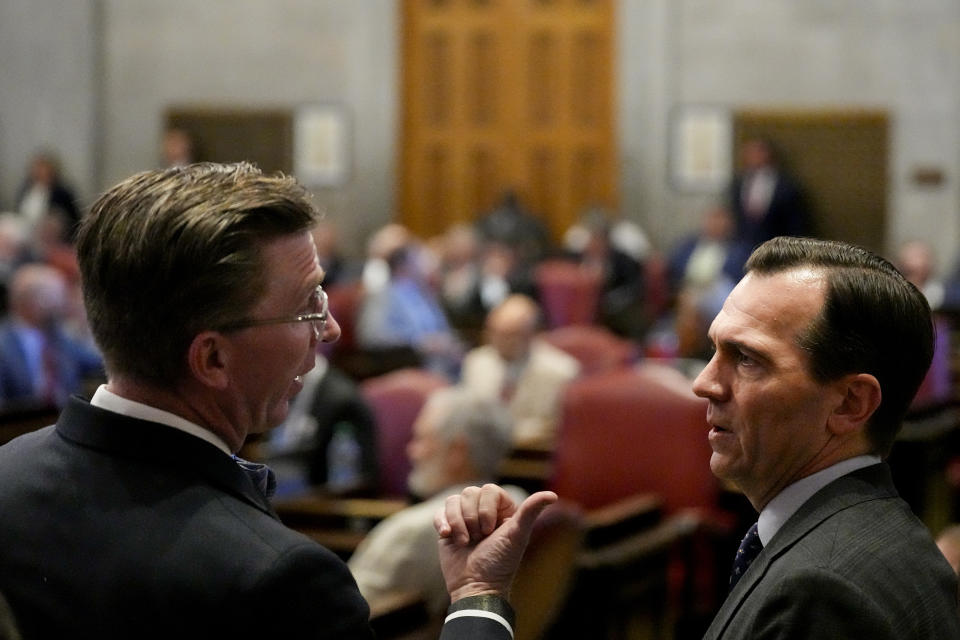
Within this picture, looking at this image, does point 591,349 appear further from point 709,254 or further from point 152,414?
point 152,414

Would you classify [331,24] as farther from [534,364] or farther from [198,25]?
[534,364]

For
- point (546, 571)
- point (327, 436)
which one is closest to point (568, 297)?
point (327, 436)

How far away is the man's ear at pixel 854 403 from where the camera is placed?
A: 66.5 inches

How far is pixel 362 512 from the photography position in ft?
14.9

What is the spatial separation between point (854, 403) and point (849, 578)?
10.2 inches

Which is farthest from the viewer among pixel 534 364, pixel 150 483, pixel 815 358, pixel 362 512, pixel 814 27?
pixel 814 27

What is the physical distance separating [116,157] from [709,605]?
10.3 meters

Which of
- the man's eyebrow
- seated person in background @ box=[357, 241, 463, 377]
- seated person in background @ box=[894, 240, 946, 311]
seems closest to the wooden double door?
seated person in background @ box=[357, 241, 463, 377]

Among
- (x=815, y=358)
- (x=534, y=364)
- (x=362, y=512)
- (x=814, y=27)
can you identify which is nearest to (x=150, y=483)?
(x=815, y=358)

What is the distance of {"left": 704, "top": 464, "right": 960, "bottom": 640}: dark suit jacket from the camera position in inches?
59.6

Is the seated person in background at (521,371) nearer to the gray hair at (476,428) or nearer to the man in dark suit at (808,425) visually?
the gray hair at (476,428)

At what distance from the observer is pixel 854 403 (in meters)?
1.71

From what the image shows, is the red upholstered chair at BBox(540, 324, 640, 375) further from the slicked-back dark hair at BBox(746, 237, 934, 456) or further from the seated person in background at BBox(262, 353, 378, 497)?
the slicked-back dark hair at BBox(746, 237, 934, 456)

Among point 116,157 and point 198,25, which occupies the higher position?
point 198,25
